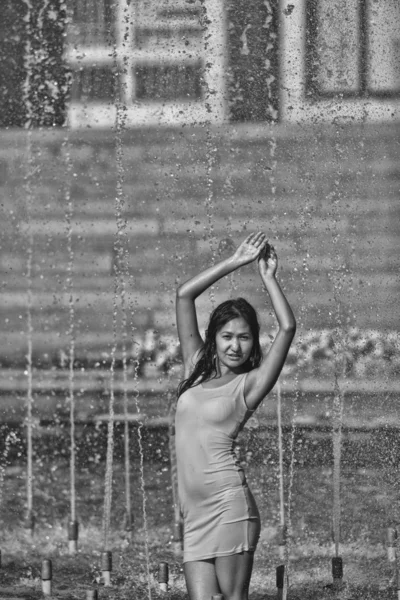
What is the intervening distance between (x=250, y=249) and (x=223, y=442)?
0.58 metres

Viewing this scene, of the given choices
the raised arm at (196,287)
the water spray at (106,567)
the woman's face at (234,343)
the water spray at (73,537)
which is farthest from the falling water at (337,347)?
the woman's face at (234,343)

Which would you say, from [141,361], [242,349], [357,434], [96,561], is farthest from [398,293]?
[242,349]

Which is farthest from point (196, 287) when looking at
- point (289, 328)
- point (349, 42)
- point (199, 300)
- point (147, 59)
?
point (147, 59)

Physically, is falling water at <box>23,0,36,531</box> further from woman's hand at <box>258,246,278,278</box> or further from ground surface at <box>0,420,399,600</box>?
woman's hand at <box>258,246,278,278</box>

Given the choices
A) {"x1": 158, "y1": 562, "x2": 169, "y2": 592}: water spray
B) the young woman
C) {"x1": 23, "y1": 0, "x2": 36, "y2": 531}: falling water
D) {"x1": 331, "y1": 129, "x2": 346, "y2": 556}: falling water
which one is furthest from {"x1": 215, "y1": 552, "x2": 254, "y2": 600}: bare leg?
{"x1": 23, "y1": 0, "x2": 36, "y2": 531}: falling water

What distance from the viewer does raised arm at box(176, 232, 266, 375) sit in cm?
439

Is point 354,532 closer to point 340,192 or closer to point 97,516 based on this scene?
point 97,516

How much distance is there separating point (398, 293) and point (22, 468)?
6972mm

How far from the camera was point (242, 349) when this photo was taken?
4359 millimetres

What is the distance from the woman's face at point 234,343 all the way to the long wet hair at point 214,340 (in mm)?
15

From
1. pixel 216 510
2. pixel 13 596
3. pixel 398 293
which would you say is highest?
pixel 398 293

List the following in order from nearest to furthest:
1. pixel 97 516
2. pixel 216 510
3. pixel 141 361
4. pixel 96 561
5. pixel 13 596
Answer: pixel 216 510 < pixel 13 596 < pixel 96 561 < pixel 97 516 < pixel 141 361

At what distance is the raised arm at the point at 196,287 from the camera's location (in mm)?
4387

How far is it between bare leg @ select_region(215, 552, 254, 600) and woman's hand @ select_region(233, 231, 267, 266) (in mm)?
846
